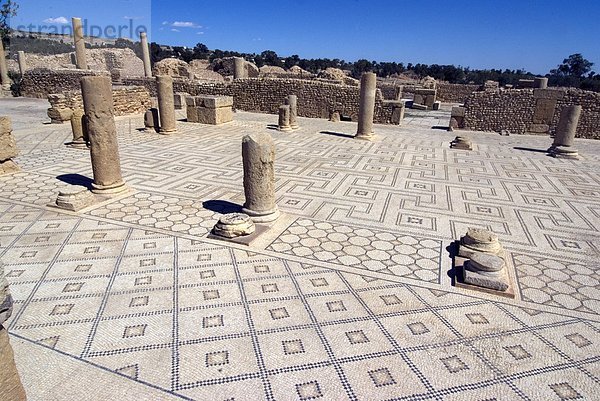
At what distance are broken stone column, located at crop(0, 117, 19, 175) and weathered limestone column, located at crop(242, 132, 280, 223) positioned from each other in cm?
483

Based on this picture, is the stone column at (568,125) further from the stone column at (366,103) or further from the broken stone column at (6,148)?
the broken stone column at (6,148)

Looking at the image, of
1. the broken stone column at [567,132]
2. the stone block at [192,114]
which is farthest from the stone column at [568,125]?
the stone block at [192,114]

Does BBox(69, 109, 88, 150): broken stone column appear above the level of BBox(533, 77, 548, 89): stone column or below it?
below

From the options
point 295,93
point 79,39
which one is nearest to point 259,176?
point 295,93

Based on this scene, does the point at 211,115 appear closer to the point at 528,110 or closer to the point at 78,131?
the point at 78,131

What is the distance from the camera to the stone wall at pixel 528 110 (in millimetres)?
12516

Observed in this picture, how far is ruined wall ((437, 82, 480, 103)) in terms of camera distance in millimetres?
24391

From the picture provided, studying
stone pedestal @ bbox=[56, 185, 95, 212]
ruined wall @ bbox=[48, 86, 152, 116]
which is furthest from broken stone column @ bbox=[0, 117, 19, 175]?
ruined wall @ bbox=[48, 86, 152, 116]

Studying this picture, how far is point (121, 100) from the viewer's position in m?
14.2

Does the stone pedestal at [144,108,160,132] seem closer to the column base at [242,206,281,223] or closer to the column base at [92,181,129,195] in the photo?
the column base at [92,181,129,195]

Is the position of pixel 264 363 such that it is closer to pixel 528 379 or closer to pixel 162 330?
pixel 162 330

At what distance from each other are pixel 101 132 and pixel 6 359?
4.66m

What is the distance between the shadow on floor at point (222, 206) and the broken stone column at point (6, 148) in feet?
13.2

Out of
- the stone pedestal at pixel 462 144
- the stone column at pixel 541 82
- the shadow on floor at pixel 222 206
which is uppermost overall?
the stone column at pixel 541 82
